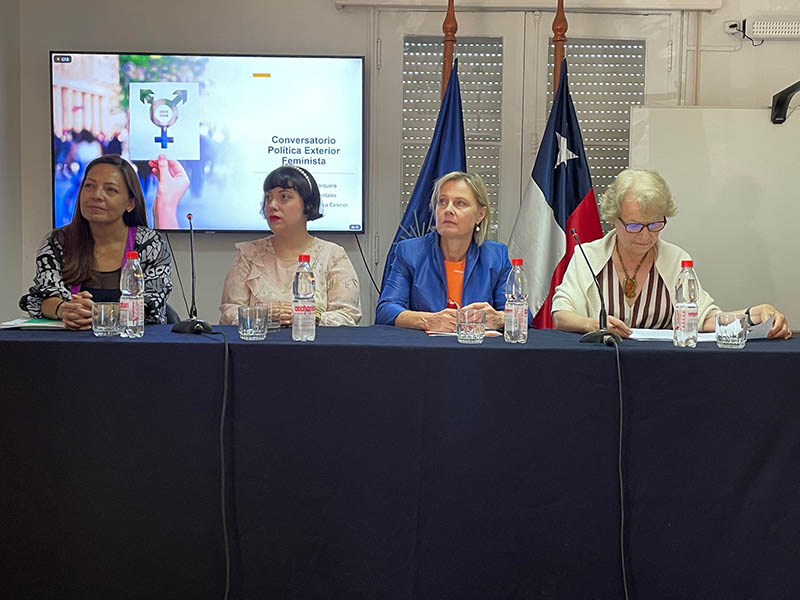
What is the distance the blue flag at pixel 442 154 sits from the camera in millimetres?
3892

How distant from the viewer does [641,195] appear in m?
2.56

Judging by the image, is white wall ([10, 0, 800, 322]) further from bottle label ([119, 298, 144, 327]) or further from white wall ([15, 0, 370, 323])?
bottle label ([119, 298, 144, 327])

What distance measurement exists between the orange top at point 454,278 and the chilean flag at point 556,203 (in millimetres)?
1116

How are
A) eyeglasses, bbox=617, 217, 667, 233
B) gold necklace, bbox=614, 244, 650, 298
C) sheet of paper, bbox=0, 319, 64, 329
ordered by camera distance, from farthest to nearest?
gold necklace, bbox=614, 244, 650, 298 → eyeglasses, bbox=617, 217, 667, 233 → sheet of paper, bbox=0, 319, 64, 329

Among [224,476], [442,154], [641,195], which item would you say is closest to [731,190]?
[442,154]

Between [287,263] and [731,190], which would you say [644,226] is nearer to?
[287,263]

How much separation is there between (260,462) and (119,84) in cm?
268

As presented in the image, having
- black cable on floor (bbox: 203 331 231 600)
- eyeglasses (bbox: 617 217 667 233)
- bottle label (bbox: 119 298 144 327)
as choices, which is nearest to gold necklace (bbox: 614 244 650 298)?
eyeglasses (bbox: 617 217 667 233)

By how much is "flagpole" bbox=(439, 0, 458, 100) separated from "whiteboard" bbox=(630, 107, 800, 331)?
924mm

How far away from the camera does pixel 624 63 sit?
4176 millimetres

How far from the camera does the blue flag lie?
3892 mm

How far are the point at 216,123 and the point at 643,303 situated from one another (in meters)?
2.36

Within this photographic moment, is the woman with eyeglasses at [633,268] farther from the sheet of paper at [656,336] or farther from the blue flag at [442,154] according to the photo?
the blue flag at [442,154]

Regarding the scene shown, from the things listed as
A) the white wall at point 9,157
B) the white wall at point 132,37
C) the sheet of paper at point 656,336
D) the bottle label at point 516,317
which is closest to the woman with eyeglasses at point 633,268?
the sheet of paper at point 656,336
